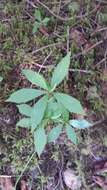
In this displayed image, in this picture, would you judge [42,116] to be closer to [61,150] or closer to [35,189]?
[61,150]

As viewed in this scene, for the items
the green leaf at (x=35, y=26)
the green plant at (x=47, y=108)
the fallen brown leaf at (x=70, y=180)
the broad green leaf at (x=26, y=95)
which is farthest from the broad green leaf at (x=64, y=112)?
the green leaf at (x=35, y=26)

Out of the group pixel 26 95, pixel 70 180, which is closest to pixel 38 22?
pixel 26 95

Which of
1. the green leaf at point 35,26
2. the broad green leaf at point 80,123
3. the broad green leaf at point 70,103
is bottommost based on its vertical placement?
the broad green leaf at point 80,123

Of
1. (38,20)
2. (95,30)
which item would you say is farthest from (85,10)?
(38,20)

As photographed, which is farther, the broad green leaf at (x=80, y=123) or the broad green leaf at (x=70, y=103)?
the broad green leaf at (x=80, y=123)

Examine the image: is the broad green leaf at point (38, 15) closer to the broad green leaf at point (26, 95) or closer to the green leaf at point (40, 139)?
the broad green leaf at point (26, 95)

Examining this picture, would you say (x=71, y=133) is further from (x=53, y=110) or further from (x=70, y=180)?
(x=70, y=180)

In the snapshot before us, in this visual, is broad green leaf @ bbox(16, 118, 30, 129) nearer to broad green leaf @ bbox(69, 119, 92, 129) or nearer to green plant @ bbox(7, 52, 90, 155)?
green plant @ bbox(7, 52, 90, 155)

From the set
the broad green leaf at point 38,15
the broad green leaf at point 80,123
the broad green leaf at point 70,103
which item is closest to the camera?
the broad green leaf at point 70,103

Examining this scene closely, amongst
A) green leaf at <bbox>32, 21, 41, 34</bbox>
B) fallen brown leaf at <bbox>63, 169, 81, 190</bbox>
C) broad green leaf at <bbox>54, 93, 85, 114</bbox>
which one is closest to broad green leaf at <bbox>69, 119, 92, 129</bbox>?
broad green leaf at <bbox>54, 93, 85, 114</bbox>
